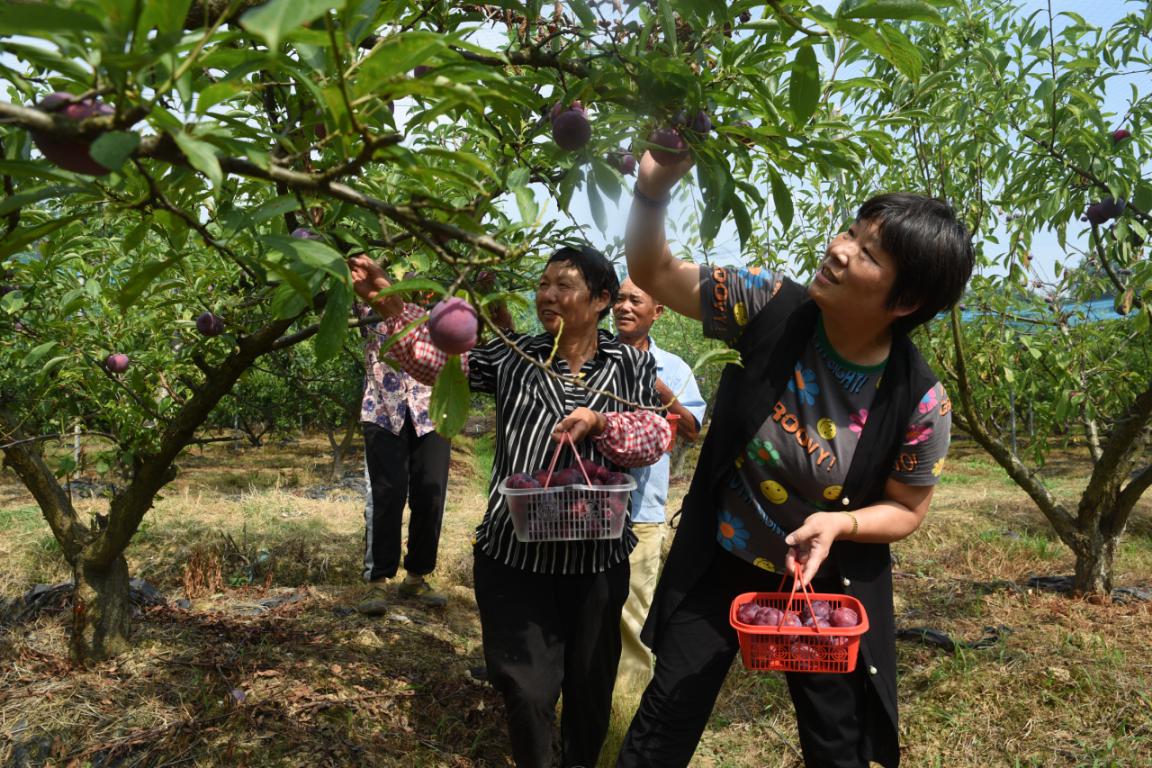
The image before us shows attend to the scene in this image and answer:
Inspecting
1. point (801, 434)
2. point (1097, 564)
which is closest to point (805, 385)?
point (801, 434)

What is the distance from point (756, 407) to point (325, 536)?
3822mm

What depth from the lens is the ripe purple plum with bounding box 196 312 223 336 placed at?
226 centimetres

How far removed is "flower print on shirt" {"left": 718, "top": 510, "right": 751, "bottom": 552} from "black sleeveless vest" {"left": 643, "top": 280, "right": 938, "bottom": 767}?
0.07 ft

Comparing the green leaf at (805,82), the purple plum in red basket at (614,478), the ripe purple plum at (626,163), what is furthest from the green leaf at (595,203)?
the purple plum in red basket at (614,478)

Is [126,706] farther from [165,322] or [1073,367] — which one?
[1073,367]

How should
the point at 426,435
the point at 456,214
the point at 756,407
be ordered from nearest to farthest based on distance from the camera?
the point at 456,214
the point at 756,407
the point at 426,435

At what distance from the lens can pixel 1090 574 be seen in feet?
12.8

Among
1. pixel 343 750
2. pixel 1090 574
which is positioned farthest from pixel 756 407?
pixel 1090 574

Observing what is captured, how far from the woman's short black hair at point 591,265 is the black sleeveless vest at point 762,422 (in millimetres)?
497

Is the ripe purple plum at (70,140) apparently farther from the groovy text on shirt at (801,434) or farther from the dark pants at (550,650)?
the dark pants at (550,650)

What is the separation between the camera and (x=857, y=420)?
1.77 meters

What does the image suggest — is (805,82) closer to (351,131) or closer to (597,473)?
(351,131)

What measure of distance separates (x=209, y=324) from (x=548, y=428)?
0.95m

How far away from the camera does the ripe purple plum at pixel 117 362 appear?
284 centimetres
